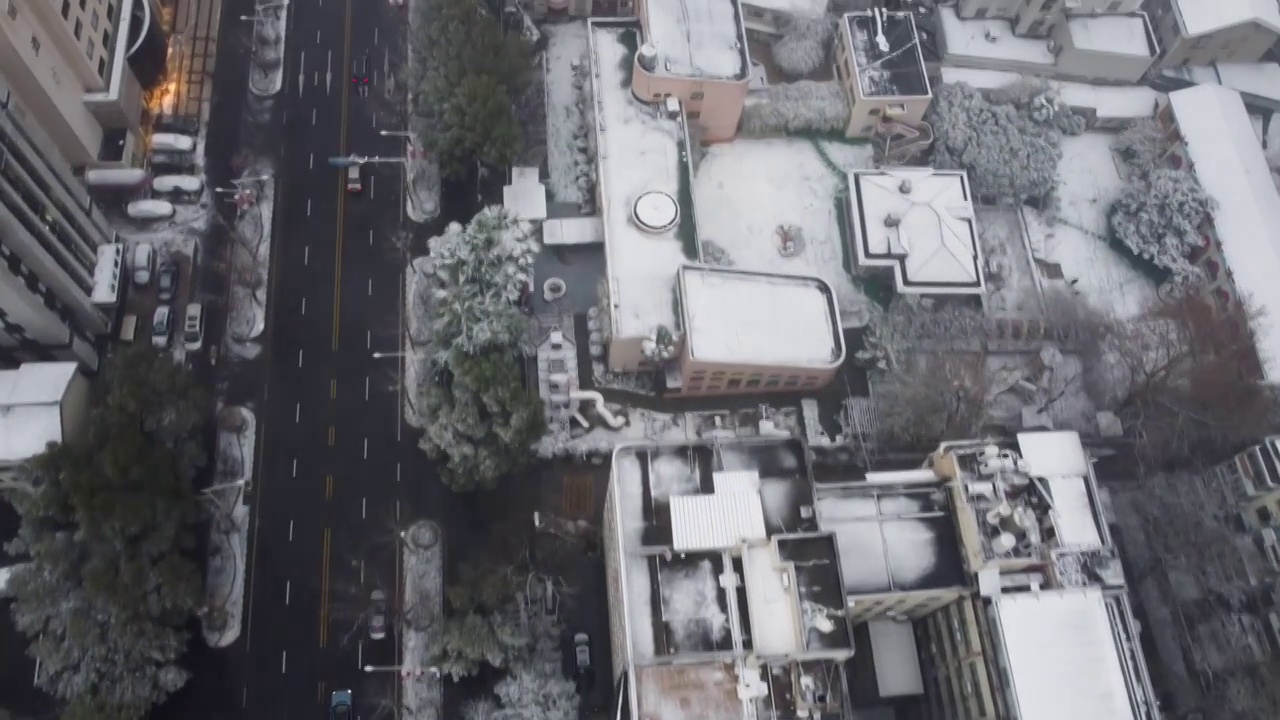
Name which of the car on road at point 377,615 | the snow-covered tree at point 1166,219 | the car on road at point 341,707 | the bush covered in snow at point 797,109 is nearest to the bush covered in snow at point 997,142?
the snow-covered tree at point 1166,219

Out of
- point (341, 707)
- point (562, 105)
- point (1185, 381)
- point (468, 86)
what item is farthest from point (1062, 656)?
point (562, 105)

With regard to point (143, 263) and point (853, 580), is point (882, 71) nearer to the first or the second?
point (853, 580)

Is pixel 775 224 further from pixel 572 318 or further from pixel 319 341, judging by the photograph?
pixel 319 341

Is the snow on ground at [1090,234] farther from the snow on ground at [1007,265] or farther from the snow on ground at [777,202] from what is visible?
the snow on ground at [777,202]

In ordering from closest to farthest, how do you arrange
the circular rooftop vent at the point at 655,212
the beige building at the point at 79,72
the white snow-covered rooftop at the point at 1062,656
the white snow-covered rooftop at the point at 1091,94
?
the white snow-covered rooftop at the point at 1062,656
the beige building at the point at 79,72
the circular rooftop vent at the point at 655,212
the white snow-covered rooftop at the point at 1091,94

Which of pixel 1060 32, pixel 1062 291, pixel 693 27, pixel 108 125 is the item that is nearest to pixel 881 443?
pixel 1062 291

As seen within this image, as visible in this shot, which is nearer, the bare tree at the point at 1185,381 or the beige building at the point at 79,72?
the beige building at the point at 79,72

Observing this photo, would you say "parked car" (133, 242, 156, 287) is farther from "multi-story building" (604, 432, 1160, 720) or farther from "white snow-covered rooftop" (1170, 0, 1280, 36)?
"white snow-covered rooftop" (1170, 0, 1280, 36)
